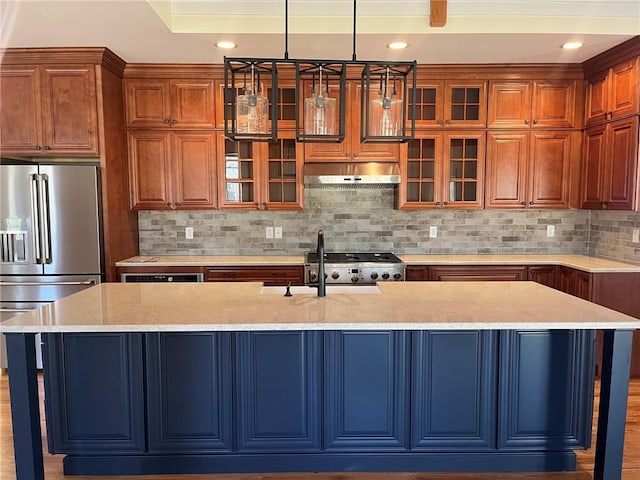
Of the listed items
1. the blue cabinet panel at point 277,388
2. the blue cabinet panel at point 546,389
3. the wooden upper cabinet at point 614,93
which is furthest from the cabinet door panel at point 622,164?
the blue cabinet panel at point 277,388

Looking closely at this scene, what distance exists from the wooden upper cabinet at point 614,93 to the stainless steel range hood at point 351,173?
5.92 ft

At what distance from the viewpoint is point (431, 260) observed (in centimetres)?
409

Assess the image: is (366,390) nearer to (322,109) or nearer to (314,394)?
(314,394)

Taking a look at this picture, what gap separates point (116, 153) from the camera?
3.99 m

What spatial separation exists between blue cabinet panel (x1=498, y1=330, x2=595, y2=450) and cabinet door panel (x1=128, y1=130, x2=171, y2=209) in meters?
3.27

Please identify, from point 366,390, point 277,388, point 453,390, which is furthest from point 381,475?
point 277,388

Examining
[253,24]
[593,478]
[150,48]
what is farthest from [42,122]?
[593,478]

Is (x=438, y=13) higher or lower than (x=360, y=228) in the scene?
higher

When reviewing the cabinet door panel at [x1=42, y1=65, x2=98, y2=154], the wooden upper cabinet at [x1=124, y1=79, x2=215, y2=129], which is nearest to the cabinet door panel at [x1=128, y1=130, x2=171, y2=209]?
the wooden upper cabinet at [x1=124, y1=79, x2=215, y2=129]

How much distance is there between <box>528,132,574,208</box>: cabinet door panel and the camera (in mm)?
4230

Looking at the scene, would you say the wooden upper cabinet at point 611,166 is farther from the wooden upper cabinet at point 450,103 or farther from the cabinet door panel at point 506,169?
the wooden upper cabinet at point 450,103

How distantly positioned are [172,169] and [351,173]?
5.52 feet

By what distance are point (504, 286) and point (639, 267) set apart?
5.41ft

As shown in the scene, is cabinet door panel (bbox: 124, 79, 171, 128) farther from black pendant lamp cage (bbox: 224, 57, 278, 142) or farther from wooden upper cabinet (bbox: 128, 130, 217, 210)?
black pendant lamp cage (bbox: 224, 57, 278, 142)
